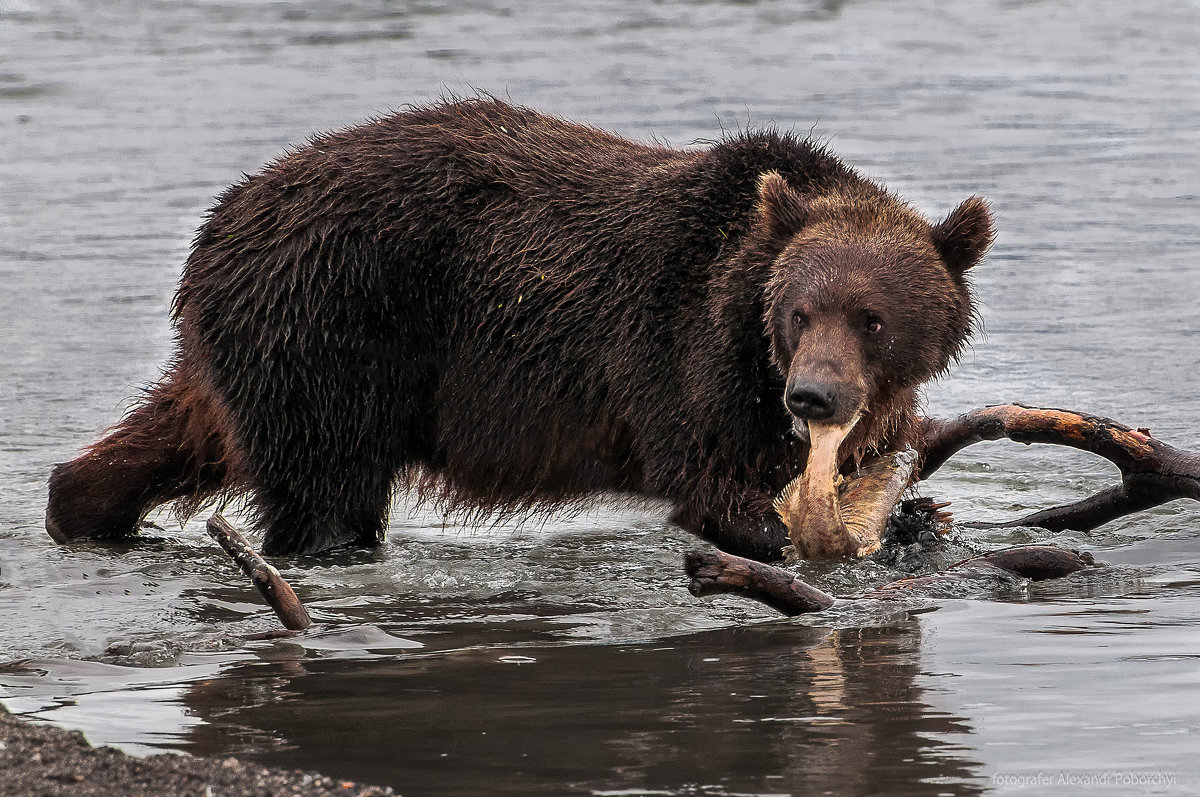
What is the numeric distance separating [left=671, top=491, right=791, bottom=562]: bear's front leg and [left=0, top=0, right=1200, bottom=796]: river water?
0.24 meters

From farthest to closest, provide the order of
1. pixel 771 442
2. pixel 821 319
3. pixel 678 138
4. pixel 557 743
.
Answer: pixel 678 138 → pixel 771 442 → pixel 821 319 → pixel 557 743

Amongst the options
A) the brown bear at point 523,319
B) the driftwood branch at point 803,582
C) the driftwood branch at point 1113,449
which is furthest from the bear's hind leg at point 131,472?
the driftwood branch at point 1113,449

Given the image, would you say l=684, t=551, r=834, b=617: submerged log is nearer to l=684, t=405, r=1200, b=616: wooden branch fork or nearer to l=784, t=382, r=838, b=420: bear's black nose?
l=684, t=405, r=1200, b=616: wooden branch fork

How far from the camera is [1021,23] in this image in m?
24.8

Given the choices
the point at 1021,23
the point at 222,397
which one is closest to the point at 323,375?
the point at 222,397

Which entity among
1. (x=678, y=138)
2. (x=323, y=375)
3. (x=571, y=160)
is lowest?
(x=323, y=375)

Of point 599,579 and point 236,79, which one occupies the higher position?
point 236,79

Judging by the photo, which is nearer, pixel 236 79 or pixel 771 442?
pixel 771 442

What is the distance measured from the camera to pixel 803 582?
19.6 feet

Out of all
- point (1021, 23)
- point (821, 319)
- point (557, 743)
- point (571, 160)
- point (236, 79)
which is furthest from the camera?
point (1021, 23)

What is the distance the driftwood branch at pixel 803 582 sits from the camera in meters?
5.44

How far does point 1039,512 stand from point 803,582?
205 cm

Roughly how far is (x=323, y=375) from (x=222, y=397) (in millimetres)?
446

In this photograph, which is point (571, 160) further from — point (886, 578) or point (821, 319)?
point (886, 578)
